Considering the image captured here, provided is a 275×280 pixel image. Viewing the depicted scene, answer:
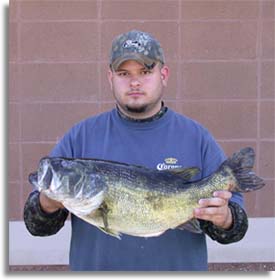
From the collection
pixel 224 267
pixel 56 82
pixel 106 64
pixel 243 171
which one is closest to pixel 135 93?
pixel 243 171

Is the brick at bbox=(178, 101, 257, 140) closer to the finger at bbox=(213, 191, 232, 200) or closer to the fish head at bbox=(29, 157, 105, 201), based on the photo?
the finger at bbox=(213, 191, 232, 200)

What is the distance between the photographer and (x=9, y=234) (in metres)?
5.77

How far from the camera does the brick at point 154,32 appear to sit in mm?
5648

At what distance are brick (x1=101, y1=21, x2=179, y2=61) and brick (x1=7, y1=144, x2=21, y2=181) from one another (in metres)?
1.13

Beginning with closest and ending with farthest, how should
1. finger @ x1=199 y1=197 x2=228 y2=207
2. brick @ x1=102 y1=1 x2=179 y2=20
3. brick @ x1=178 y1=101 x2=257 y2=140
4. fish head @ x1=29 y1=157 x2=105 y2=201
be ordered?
fish head @ x1=29 y1=157 x2=105 y2=201
finger @ x1=199 y1=197 x2=228 y2=207
brick @ x1=102 y1=1 x2=179 y2=20
brick @ x1=178 y1=101 x2=257 y2=140

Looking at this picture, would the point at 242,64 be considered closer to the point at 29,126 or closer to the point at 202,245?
the point at 29,126

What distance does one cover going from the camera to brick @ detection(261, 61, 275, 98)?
5766 millimetres

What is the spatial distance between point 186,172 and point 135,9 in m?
3.17

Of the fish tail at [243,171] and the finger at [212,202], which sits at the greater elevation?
the fish tail at [243,171]

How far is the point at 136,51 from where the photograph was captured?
2.96m

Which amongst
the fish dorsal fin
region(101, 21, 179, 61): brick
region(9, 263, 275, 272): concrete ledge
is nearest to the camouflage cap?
the fish dorsal fin

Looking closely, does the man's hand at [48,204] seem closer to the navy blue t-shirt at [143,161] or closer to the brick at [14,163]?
the navy blue t-shirt at [143,161]

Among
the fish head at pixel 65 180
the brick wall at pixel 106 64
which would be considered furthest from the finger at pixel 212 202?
the brick wall at pixel 106 64

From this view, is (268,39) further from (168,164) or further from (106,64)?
(168,164)
